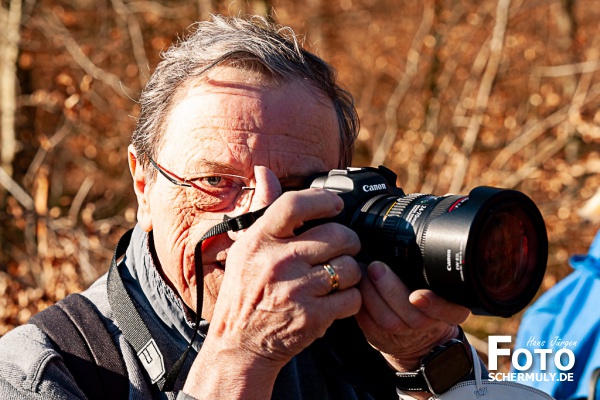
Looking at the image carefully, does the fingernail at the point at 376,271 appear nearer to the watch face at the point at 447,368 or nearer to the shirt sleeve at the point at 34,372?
the watch face at the point at 447,368

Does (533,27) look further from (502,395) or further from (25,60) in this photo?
(502,395)

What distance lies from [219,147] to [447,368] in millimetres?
698

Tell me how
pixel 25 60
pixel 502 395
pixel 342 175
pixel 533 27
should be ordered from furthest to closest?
pixel 533 27
pixel 25 60
pixel 502 395
pixel 342 175

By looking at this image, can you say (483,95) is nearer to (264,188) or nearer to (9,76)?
(9,76)

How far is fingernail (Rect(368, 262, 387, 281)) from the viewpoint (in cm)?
A: 156

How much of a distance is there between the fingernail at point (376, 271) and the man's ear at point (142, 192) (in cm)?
62

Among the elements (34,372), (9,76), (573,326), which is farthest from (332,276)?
(9,76)

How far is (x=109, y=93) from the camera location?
6.57m

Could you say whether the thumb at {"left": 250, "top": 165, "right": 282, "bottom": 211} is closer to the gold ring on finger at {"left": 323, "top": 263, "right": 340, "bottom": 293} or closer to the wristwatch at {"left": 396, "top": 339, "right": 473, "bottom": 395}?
the gold ring on finger at {"left": 323, "top": 263, "right": 340, "bottom": 293}

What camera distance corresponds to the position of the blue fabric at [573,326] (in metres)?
2.95

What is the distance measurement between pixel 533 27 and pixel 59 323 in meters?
6.29

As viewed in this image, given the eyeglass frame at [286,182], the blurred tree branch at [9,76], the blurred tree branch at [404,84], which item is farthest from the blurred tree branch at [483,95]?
the eyeglass frame at [286,182]

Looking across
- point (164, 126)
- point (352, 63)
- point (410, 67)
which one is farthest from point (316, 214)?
point (352, 63)

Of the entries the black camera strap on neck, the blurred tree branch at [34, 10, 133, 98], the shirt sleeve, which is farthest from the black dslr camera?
the blurred tree branch at [34, 10, 133, 98]
